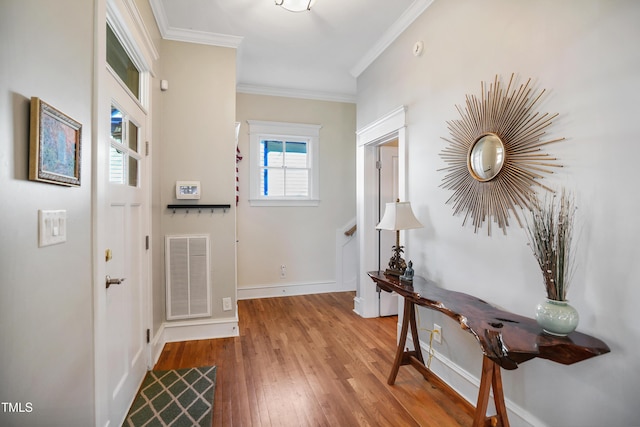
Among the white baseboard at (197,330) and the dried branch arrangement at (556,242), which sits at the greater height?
the dried branch arrangement at (556,242)

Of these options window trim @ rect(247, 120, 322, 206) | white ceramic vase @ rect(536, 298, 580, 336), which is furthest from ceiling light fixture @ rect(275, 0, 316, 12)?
white ceramic vase @ rect(536, 298, 580, 336)

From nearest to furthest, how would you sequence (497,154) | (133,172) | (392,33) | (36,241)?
(36,241)
(497,154)
(133,172)
(392,33)

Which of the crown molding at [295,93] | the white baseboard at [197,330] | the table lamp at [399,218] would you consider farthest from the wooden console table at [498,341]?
the crown molding at [295,93]

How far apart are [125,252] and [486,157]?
2.25 metres

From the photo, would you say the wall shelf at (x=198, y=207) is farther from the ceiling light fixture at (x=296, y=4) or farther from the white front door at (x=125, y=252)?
the ceiling light fixture at (x=296, y=4)

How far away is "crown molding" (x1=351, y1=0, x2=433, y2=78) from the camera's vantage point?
91.2 inches

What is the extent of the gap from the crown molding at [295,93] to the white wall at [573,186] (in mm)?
2314

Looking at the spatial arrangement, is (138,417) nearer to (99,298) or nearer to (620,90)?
(99,298)

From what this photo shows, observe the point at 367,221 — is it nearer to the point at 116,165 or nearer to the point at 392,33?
the point at 392,33

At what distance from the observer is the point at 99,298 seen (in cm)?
136

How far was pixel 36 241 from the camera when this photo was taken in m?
0.89

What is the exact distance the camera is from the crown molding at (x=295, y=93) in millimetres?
4023

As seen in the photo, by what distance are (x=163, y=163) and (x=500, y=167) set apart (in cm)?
263

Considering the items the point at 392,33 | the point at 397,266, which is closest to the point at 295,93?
the point at 392,33
